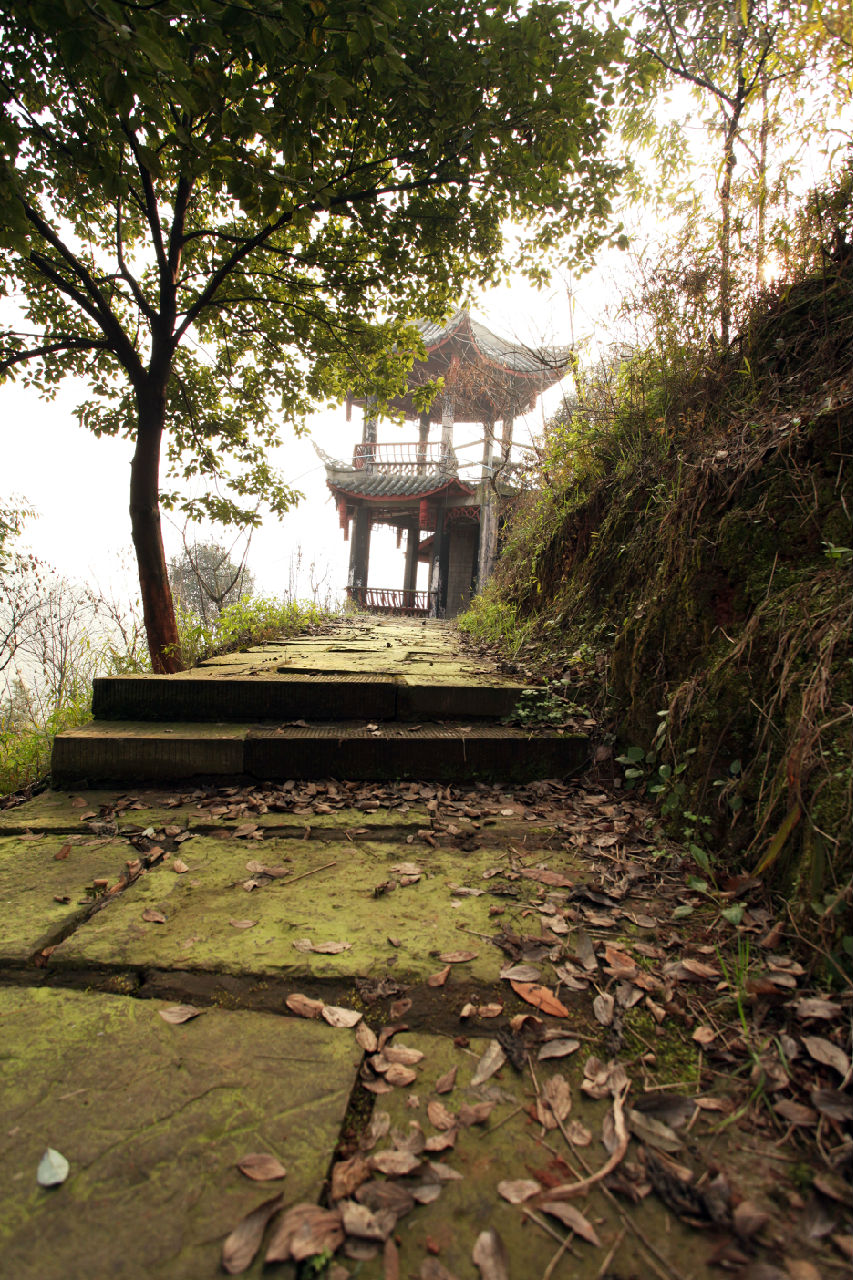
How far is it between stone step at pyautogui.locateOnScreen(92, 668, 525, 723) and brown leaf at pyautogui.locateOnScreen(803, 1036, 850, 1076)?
1.80 m

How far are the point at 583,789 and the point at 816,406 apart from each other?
1538 mm

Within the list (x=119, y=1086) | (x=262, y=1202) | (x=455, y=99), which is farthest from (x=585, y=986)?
(x=455, y=99)

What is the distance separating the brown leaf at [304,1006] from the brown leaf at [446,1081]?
259 millimetres

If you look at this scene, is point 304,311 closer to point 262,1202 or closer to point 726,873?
point 726,873

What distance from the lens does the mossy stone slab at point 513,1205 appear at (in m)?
0.66

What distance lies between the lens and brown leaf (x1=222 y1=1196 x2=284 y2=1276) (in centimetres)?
64

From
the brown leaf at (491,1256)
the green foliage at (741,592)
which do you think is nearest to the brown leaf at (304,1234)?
the brown leaf at (491,1256)

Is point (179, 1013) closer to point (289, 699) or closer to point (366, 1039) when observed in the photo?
point (366, 1039)

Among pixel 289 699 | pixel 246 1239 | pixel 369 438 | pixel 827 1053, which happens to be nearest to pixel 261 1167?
pixel 246 1239

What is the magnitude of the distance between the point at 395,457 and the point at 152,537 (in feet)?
39.9

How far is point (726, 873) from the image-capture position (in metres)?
1.46

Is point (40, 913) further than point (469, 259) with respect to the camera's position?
No

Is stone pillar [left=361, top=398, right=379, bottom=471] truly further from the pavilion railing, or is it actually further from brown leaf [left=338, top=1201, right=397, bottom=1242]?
brown leaf [left=338, top=1201, right=397, bottom=1242]

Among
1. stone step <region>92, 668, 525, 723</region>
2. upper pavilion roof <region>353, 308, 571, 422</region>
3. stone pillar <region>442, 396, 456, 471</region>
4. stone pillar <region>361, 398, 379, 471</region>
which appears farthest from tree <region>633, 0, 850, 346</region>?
stone pillar <region>361, 398, 379, 471</region>
